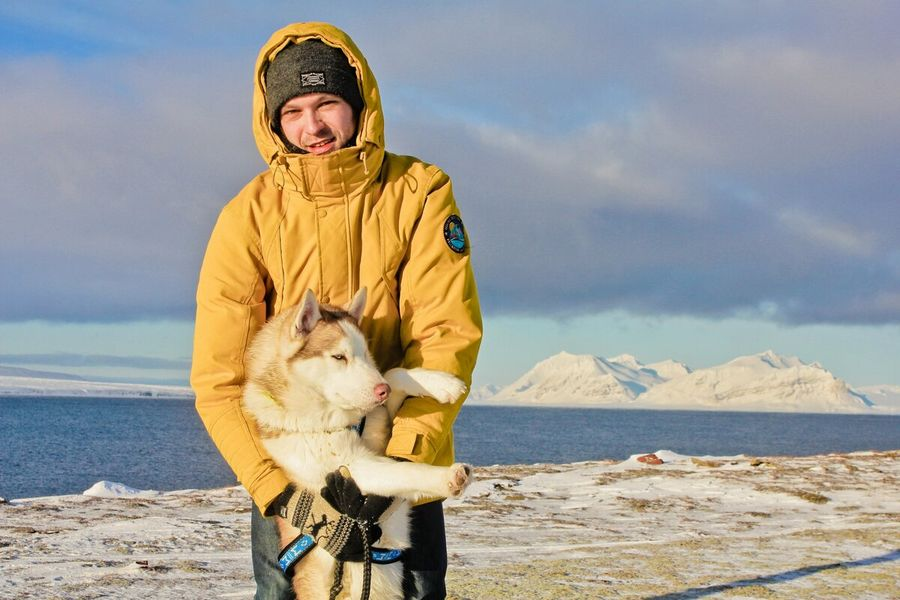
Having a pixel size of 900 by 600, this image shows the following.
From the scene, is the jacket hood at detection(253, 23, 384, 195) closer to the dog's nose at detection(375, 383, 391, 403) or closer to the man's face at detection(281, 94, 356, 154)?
the man's face at detection(281, 94, 356, 154)

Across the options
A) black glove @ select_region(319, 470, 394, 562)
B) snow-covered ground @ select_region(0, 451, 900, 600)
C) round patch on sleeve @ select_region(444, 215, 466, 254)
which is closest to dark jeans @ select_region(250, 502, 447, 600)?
black glove @ select_region(319, 470, 394, 562)

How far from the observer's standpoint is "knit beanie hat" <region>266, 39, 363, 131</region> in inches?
173

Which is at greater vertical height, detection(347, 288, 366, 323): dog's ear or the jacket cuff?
detection(347, 288, 366, 323): dog's ear

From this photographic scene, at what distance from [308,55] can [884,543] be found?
11.4 m

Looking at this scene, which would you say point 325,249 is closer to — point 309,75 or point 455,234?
point 455,234

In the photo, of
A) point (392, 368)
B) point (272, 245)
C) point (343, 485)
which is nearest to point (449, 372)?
point (392, 368)

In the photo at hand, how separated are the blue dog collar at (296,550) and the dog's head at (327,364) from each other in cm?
74

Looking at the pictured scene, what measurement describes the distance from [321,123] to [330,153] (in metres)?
0.33

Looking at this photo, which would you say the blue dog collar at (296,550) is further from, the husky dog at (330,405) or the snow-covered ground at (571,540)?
the snow-covered ground at (571,540)

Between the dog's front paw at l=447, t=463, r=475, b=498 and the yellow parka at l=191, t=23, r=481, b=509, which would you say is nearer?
the dog's front paw at l=447, t=463, r=475, b=498

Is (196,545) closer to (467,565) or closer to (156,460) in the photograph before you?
(467,565)

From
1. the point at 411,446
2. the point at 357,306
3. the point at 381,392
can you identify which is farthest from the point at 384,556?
the point at 357,306

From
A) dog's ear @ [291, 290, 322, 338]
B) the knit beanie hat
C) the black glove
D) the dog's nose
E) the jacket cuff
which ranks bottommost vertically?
the black glove

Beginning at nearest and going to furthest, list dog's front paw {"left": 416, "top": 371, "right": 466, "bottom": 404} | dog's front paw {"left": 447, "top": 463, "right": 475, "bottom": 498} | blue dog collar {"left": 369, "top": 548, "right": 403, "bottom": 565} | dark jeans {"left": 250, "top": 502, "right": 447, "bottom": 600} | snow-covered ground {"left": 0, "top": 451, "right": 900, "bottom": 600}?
1. dog's front paw {"left": 447, "top": 463, "right": 475, "bottom": 498}
2. dog's front paw {"left": 416, "top": 371, "right": 466, "bottom": 404}
3. blue dog collar {"left": 369, "top": 548, "right": 403, "bottom": 565}
4. dark jeans {"left": 250, "top": 502, "right": 447, "bottom": 600}
5. snow-covered ground {"left": 0, "top": 451, "right": 900, "bottom": 600}
